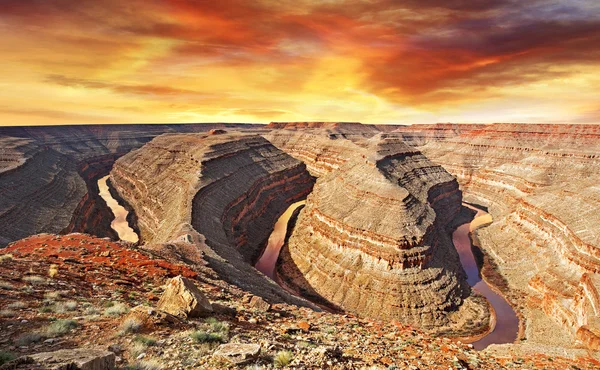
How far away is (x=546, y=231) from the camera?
5300 centimetres

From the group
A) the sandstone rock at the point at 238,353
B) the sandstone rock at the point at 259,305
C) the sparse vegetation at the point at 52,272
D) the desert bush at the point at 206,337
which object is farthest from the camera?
the sandstone rock at the point at 259,305

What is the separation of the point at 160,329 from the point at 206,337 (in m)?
1.85

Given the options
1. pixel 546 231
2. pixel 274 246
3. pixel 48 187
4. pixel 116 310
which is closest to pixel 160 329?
pixel 116 310

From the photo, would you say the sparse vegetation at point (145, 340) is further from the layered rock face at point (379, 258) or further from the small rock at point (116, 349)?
the layered rock face at point (379, 258)

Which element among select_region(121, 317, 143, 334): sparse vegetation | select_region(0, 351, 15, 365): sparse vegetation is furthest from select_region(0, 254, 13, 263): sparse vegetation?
select_region(0, 351, 15, 365): sparse vegetation

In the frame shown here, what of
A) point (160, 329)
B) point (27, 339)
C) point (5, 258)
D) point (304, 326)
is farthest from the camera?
point (5, 258)

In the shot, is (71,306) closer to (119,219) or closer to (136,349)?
(136,349)

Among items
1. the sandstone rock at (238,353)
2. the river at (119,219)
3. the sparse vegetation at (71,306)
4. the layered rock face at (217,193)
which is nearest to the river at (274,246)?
the layered rock face at (217,193)

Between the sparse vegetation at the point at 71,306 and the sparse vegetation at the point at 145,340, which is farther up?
the sparse vegetation at the point at 145,340

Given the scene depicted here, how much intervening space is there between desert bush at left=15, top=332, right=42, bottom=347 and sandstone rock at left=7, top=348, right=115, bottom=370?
253 cm

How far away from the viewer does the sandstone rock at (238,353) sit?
32.9ft

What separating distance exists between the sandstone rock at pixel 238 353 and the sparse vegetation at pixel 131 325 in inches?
133

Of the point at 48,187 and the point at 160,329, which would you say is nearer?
the point at 160,329

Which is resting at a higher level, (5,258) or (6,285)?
(6,285)
